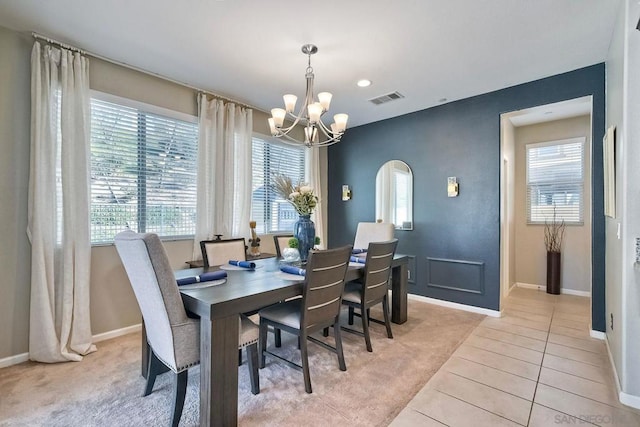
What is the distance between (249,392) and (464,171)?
358cm

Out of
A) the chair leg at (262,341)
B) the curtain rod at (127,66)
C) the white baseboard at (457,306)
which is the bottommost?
the white baseboard at (457,306)

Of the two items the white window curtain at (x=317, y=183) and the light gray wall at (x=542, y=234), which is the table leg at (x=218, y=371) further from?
the light gray wall at (x=542, y=234)

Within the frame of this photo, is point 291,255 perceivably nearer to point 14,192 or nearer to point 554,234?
point 14,192

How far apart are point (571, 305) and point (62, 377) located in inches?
225

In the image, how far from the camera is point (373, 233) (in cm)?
384

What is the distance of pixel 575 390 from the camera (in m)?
2.06

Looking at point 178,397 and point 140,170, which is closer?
point 178,397

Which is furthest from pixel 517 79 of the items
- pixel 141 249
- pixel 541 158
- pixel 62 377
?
pixel 62 377

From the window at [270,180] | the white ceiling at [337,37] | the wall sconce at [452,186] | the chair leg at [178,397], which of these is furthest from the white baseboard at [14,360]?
the wall sconce at [452,186]

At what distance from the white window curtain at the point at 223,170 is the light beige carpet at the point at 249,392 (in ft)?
4.91

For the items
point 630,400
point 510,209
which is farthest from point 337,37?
point 510,209

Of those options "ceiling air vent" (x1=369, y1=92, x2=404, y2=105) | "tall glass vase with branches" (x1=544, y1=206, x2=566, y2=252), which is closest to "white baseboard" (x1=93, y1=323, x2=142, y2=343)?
"ceiling air vent" (x1=369, y1=92, x2=404, y2=105)

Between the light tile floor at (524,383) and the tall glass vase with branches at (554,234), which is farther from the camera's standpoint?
the tall glass vase with branches at (554,234)

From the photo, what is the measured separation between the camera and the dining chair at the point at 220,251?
9.33 feet
